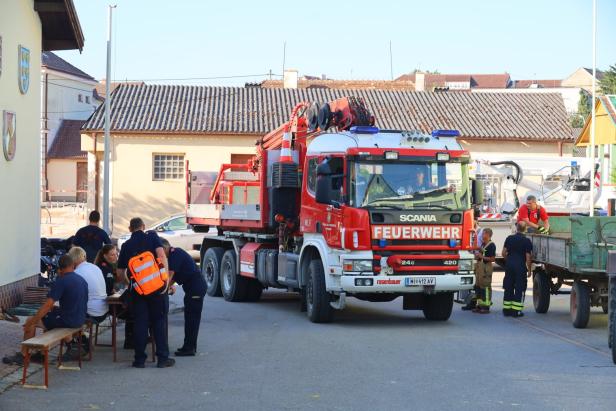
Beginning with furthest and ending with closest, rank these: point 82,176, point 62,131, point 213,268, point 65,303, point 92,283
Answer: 1. point 62,131
2. point 82,176
3. point 213,268
4. point 92,283
5. point 65,303

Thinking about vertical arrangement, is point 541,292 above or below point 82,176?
below

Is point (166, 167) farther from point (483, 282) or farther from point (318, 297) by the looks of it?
point (318, 297)

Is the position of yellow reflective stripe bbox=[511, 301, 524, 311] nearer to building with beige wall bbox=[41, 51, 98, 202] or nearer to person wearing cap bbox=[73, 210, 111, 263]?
person wearing cap bbox=[73, 210, 111, 263]

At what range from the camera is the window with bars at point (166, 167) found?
44812mm

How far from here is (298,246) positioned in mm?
17906

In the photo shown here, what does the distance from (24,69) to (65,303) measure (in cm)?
693

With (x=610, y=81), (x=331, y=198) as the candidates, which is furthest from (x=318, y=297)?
(x=610, y=81)

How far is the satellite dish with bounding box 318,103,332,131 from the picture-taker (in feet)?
59.0

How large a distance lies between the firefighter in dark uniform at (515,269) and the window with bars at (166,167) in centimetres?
2869

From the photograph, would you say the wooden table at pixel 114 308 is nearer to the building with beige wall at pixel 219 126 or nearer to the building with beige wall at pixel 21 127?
the building with beige wall at pixel 21 127

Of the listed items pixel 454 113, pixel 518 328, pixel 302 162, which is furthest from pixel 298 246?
pixel 454 113

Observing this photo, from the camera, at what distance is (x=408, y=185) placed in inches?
623

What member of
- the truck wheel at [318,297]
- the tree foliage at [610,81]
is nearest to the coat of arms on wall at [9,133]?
the truck wheel at [318,297]

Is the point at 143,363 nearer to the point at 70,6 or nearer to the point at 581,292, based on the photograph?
the point at 581,292
